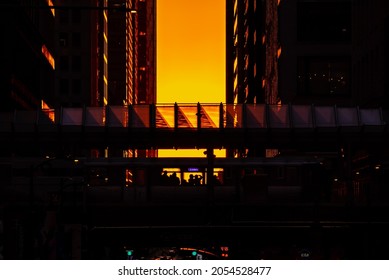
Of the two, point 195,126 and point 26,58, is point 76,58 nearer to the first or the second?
point 26,58

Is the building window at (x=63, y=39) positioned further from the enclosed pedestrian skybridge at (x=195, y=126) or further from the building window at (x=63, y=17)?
the enclosed pedestrian skybridge at (x=195, y=126)

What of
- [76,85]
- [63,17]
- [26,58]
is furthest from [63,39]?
[26,58]

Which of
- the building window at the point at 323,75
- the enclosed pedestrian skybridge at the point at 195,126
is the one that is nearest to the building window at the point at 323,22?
the building window at the point at 323,75

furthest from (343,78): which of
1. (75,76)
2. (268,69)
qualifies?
(75,76)

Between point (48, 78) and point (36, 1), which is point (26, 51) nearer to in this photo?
point (36, 1)

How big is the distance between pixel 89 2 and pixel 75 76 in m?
21.1

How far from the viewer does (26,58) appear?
10600 centimetres

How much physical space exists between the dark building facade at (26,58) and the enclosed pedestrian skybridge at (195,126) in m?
21.1

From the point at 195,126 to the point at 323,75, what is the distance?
42791 millimetres

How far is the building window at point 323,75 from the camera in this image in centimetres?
9719

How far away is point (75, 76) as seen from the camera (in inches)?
6919

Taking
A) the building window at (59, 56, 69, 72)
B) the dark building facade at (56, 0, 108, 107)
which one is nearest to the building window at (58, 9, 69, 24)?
the dark building facade at (56, 0, 108, 107)

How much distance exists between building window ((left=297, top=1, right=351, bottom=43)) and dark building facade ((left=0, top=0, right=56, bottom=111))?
2773 cm

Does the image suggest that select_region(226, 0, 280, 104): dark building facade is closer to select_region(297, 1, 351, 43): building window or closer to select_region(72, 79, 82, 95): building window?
select_region(297, 1, 351, 43): building window
